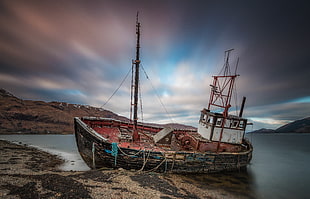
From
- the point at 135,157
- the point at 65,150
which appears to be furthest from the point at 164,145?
the point at 65,150

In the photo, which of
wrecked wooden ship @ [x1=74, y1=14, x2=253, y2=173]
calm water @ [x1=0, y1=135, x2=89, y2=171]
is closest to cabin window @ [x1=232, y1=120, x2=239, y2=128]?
wrecked wooden ship @ [x1=74, y1=14, x2=253, y2=173]

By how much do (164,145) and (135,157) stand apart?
354 cm

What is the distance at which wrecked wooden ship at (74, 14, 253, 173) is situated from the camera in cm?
1031

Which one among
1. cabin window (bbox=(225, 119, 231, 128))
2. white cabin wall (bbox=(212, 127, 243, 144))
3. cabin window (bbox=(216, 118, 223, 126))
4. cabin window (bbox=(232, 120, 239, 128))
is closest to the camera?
white cabin wall (bbox=(212, 127, 243, 144))

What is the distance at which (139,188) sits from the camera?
280 inches

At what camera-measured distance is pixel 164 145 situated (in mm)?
12742

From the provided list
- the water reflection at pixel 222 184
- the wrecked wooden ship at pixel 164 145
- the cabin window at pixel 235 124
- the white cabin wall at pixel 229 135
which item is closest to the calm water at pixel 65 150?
the wrecked wooden ship at pixel 164 145

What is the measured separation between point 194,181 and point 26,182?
11.3m

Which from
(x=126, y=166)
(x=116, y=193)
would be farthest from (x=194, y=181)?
(x=116, y=193)

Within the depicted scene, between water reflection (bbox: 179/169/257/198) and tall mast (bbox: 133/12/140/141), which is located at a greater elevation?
tall mast (bbox: 133/12/140/141)

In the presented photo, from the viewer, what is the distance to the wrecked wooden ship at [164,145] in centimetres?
1031

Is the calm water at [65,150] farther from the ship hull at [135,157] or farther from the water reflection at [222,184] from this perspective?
the water reflection at [222,184]

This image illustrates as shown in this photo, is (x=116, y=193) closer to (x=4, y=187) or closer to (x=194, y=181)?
(x=4, y=187)

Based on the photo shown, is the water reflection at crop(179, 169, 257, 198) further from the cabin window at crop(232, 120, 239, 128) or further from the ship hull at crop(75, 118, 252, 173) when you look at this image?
the cabin window at crop(232, 120, 239, 128)
